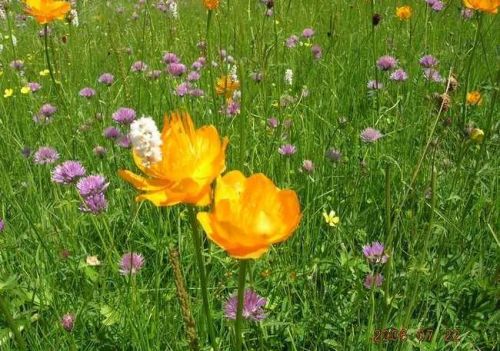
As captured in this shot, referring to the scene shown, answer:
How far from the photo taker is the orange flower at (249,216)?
0.59 meters

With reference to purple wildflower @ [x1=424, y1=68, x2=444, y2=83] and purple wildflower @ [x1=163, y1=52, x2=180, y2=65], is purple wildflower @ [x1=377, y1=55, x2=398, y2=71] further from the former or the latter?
purple wildflower @ [x1=163, y1=52, x2=180, y2=65]

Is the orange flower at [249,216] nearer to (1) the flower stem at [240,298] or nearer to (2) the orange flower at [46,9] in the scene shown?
(1) the flower stem at [240,298]

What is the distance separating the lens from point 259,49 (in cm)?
167

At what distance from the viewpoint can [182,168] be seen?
656 mm

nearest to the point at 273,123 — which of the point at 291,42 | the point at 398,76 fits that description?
the point at 398,76

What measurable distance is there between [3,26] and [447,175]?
4.32 metres

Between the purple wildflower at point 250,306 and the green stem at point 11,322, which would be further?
the purple wildflower at point 250,306

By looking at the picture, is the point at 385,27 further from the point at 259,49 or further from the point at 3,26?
the point at 3,26

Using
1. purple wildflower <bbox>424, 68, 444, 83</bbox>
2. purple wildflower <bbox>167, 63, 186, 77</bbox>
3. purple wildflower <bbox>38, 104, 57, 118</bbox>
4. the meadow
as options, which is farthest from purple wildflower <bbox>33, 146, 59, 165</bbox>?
purple wildflower <bbox>424, 68, 444, 83</bbox>

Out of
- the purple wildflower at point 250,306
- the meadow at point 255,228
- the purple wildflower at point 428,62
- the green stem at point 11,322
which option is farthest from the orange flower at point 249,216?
the purple wildflower at point 428,62

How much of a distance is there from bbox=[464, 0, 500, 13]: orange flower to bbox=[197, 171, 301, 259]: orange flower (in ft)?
3.89

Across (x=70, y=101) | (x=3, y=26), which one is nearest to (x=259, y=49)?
(x=70, y=101)

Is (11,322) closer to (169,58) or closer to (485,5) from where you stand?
(485,5)

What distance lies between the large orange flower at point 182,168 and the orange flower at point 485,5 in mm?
1181
